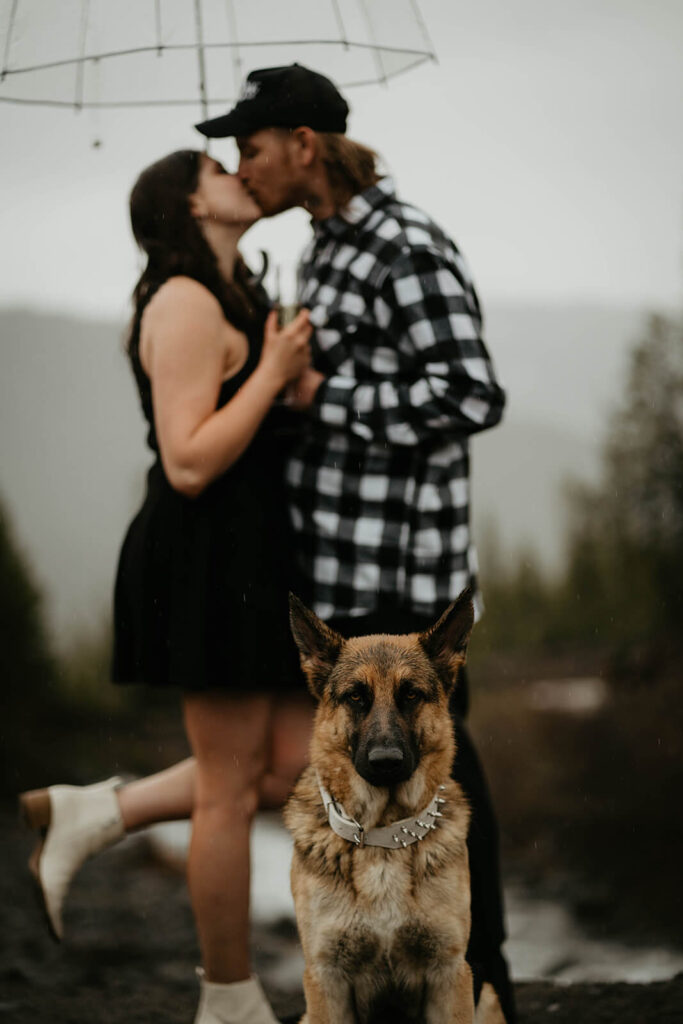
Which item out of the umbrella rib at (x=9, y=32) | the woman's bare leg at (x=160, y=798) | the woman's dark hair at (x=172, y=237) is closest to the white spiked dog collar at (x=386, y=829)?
the woman's bare leg at (x=160, y=798)

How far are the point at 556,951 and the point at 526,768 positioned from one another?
918 millimetres

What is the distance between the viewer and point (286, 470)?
246cm

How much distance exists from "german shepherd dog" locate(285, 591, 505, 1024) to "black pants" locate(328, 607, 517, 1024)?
28 cm

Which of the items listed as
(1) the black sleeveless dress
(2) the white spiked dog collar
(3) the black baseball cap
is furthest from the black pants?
(3) the black baseball cap

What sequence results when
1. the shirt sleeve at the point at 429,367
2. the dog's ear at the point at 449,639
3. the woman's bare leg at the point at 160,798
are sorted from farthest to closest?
the woman's bare leg at the point at 160,798 → the shirt sleeve at the point at 429,367 → the dog's ear at the point at 449,639

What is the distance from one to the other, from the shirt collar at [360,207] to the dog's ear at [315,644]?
0.91 metres

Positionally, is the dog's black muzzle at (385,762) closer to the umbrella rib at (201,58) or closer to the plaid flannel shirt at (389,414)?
the plaid flannel shirt at (389,414)

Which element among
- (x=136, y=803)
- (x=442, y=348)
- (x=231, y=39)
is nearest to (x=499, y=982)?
(x=136, y=803)

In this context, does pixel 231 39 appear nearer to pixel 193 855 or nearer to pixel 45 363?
pixel 45 363

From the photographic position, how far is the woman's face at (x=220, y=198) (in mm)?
2420

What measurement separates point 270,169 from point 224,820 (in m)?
1.46

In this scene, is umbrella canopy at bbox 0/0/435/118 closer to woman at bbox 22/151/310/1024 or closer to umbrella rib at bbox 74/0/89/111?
umbrella rib at bbox 74/0/89/111

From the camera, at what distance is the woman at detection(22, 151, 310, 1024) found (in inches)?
90.3

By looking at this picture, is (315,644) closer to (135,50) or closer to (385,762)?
(385,762)
